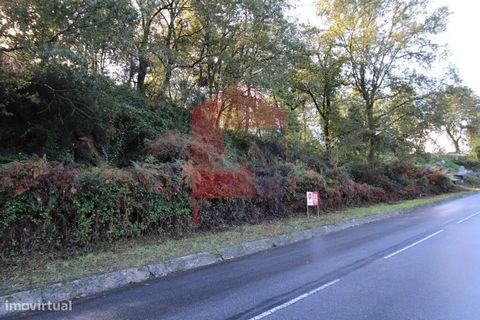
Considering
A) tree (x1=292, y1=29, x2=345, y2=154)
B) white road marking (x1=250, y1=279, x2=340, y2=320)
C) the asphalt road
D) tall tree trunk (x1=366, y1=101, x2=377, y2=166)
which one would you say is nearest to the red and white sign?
the asphalt road

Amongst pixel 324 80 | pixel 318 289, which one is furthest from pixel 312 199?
pixel 324 80

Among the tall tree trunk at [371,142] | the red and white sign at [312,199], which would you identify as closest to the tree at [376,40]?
the tall tree trunk at [371,142]

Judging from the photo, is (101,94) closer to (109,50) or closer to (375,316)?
(109,50)

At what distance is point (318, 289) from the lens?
257 inches

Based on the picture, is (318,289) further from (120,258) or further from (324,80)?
(324,80)

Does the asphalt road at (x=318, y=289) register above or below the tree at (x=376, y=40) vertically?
below

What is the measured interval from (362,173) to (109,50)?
21.7m

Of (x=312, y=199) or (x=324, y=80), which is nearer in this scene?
(x=312, y=199)

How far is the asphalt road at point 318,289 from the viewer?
546 centimetres

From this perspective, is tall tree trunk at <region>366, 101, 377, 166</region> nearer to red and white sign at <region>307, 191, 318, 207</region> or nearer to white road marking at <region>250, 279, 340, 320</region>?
red and white sign at <region>307, 191, 318, 207</region>

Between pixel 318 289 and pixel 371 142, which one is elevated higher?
pixel 371 142

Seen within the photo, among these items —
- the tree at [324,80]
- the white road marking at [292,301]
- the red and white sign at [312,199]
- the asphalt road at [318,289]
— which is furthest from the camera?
the tree at [324,80]

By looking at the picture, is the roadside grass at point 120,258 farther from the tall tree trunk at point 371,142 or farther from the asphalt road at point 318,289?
the tall tree trunk at point 371,142

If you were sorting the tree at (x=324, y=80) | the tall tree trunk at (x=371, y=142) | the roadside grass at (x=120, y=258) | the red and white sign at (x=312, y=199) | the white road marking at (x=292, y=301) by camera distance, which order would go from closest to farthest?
1. the white road marking at (x=292, y=301)
2. the roadside grass at (x=120, y=258)
3. the red and white sign at (x=312, y=199)
4. the tree at (x=324, y=80)
5. the tall tree trunk at (x=371, y=142)
